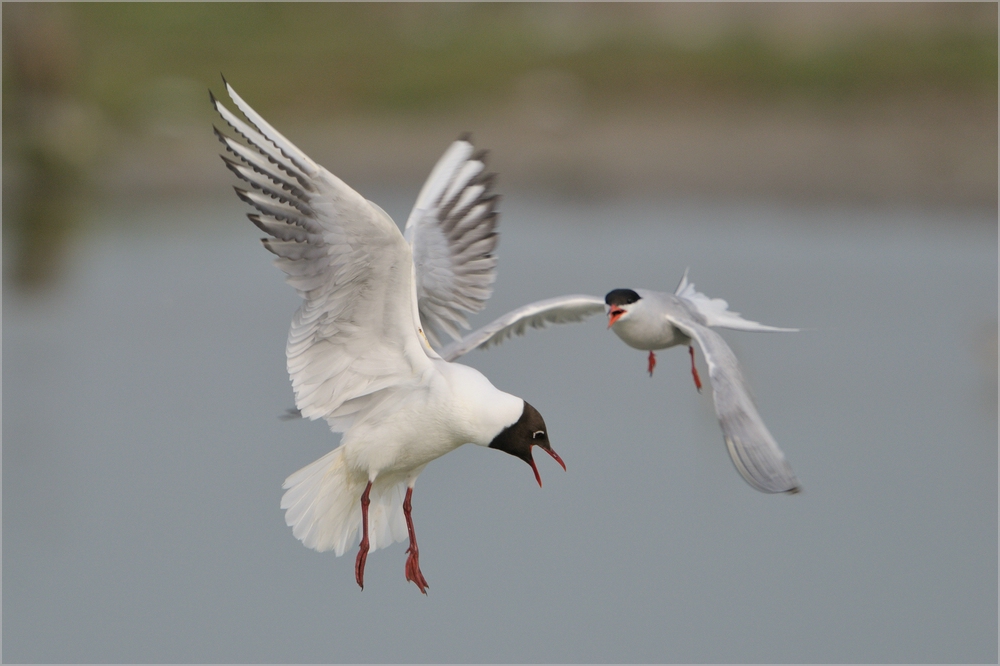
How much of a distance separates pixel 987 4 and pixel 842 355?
1029 centimetres

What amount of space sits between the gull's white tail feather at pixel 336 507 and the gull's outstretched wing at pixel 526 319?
2.19 ft

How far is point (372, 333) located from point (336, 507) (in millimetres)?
986

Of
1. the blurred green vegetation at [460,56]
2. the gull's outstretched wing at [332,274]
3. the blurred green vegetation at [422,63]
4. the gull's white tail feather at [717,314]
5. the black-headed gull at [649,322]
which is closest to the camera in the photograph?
the gull's outstretched wing at [332,274]

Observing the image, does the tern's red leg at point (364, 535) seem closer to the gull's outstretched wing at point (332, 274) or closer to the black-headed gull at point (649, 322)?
the gull's outstretched wing at point (332, 274)

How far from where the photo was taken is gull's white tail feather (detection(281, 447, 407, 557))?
6.04 m

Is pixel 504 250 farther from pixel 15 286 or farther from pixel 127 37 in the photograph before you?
pixel 127 37

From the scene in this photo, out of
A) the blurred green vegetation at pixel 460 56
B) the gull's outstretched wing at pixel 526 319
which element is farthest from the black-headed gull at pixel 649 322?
the blurred green vegetation at pixel 460 56

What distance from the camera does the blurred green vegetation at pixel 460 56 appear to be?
17281 mm

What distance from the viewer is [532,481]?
8391mm

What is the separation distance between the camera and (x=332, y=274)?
17.3 ft

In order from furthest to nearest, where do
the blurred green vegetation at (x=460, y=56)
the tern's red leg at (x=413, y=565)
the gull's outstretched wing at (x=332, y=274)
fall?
the blurred green vegetation at (x=460, y=56), the tern's red leg at (x=413, y=565), the gull's outstretched wing at (x=332, y=274)

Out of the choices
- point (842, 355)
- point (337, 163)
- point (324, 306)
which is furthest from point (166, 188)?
point (324, 306)

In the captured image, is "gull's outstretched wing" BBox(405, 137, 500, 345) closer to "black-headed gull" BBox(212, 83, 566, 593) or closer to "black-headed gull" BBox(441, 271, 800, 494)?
"black-headed gull" BBox(212, 83, 566, 593)

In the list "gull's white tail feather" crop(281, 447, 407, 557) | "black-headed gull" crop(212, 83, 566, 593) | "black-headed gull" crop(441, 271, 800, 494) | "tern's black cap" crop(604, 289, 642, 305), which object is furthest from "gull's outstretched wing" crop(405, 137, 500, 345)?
"gull's white tail feather" crop(281, 447, 407, 557)
